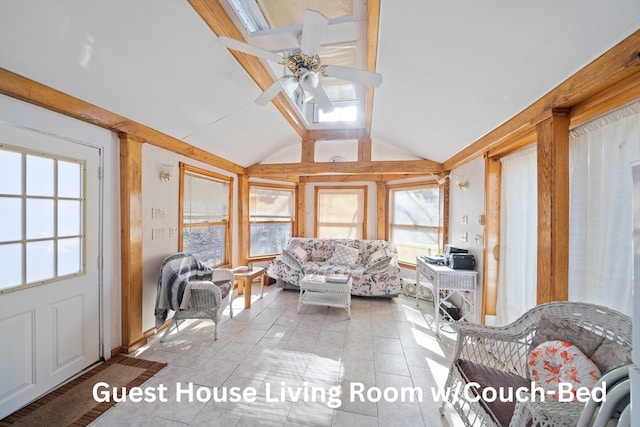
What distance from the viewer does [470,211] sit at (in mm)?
3131

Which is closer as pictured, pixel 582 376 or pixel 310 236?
pixel 582 376

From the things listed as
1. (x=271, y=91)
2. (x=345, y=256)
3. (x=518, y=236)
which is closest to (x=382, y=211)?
(x=345, y=256)

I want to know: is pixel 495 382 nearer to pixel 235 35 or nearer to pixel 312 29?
pixel 312 29

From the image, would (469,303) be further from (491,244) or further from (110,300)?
(110,300)

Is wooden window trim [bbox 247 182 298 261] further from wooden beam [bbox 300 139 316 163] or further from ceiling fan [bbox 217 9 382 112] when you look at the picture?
ceiling fan [bbox 217 9 382 112]

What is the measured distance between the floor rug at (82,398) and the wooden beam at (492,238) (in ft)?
11.2

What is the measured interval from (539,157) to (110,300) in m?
3.97

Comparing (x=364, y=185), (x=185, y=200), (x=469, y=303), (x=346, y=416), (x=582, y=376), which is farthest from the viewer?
(x=364, y=185)

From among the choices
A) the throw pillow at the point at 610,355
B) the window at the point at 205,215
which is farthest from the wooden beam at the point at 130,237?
the throw pillow at the point at 610,355

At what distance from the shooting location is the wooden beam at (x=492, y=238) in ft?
8.63

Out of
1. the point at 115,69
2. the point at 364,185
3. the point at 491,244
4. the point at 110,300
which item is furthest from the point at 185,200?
the point at 491,244

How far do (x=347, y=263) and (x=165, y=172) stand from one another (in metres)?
3.20

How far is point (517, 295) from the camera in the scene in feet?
7.48

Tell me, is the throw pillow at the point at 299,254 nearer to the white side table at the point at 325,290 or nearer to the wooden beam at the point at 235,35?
the white side table at the point at 325,290
